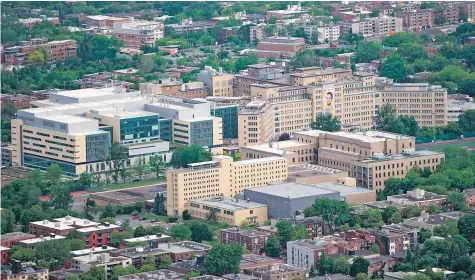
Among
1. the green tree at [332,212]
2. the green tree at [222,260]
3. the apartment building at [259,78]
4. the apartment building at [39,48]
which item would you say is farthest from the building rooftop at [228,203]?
the apartment building at [39,48]

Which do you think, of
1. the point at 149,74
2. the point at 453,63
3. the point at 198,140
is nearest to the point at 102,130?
the point at 198,140

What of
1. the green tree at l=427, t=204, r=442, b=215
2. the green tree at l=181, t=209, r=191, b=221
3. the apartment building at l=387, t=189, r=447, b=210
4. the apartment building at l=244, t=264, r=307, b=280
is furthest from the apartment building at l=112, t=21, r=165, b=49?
the apartment building at l=244, t=264, r=307, b=280

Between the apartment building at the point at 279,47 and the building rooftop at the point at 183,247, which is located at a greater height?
the apartment building at the point at 279,47

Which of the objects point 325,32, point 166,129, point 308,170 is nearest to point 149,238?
point 308,170

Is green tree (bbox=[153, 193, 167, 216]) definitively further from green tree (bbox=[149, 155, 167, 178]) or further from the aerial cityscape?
green tree (bbox=[149, 155, 167, 178])

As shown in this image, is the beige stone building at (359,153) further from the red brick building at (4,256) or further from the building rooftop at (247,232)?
the red brick building at (4,256)

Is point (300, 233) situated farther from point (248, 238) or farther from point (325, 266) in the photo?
point (325, 266)

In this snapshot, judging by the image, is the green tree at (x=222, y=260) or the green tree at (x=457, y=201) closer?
the green tree at (x=222, y=260)

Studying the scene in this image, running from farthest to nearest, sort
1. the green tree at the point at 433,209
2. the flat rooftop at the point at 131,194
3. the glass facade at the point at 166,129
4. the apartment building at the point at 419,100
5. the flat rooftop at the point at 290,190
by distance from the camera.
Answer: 1. the apartment building at the point at 419,100
2. the glass facade at the point at 166,129
3. the flat rooftop at the point at 131,194
4. the flat rooftop at the point at 290,190
5. the green tree at the point at 433,209
